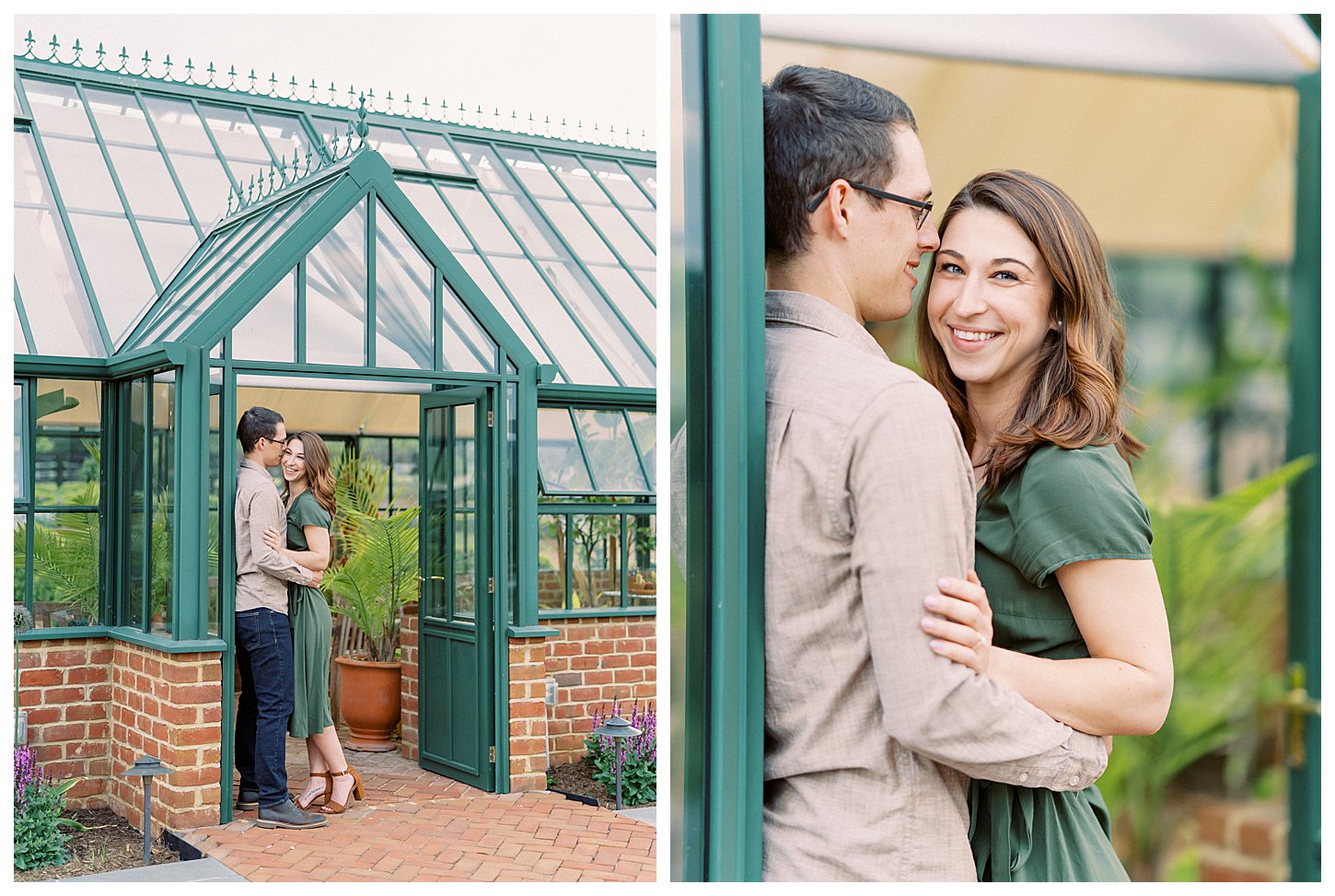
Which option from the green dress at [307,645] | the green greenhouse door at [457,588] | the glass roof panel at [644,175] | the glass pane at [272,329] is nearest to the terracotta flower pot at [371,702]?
the green greenhouse door at [457,588]

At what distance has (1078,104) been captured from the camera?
2.38m

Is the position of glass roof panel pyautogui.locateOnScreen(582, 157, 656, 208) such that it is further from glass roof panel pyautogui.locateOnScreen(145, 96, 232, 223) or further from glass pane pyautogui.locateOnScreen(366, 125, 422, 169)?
glass roof panel pyautogui.locateOnScreen(145, 96, 232, 223)

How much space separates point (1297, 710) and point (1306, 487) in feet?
1.12

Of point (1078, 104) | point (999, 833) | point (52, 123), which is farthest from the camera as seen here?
point (52, 123)

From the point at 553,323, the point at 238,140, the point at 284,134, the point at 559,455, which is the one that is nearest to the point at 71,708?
the point at 559,455

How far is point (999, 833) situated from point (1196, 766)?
36 centimetres

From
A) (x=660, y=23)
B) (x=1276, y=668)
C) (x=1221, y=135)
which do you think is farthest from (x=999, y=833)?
(x=660, y=23)

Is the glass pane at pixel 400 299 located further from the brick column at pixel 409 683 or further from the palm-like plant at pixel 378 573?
the brick column at pixel 409 683

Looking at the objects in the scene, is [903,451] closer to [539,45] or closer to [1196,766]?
[1196,766]

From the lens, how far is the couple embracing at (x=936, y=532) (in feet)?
5.98

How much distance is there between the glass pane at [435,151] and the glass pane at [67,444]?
12.0 feet

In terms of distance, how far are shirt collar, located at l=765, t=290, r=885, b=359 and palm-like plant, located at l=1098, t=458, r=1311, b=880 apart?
649 mm

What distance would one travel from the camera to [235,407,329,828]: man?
6.74 meters

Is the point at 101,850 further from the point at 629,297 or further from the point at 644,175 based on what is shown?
the point at 644,175
